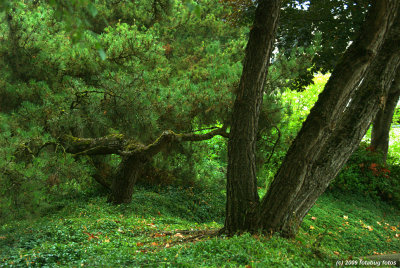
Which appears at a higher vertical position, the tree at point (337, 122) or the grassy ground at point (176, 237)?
the tree at point (337, 122)

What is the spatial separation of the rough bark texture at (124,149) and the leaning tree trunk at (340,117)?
341 centimetres

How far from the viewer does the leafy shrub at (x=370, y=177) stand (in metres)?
10.7

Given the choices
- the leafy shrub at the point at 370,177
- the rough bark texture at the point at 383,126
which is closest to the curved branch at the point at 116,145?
the leafy shrub at the point at 370,177

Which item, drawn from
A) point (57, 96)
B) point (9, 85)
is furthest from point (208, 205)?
point (9, 85)

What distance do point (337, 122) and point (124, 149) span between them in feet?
14.9

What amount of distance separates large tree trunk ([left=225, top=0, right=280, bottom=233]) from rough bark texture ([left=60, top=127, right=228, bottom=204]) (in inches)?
105

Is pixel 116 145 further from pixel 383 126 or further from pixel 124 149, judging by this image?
pixel 383 126

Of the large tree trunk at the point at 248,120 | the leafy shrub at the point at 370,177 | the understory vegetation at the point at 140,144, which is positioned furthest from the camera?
the leafy shrub at the point at 370,177

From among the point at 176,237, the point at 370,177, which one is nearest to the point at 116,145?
the point at 176,237

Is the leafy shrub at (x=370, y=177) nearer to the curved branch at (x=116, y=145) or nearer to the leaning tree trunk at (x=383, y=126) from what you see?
the leaning tree trunk at (x=383, y=126)

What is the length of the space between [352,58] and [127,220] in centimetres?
468

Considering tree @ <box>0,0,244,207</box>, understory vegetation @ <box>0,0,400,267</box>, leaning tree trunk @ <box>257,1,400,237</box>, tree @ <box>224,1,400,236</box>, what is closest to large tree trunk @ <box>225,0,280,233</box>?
understory vegetation @ <box>0,0,400,267</box>

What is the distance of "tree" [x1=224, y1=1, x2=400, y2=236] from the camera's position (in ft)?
12.0

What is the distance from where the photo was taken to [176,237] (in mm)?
5082
